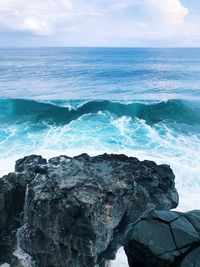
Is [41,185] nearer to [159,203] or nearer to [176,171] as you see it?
[159,203]

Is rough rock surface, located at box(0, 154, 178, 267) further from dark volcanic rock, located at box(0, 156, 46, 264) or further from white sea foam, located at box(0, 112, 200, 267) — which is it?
white sea foam, located at box(0, 112, 200, 267)

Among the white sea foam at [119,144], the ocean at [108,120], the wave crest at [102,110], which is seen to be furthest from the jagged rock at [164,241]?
the wave crest at [102,110]

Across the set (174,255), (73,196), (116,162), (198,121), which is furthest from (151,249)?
(198,121)

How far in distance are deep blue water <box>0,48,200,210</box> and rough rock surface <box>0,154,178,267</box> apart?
4.02 m

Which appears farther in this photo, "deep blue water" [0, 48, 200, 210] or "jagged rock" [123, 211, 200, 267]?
"deep blue water" [0, 48, 200, 210]

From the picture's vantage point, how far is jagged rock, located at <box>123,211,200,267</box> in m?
5.47

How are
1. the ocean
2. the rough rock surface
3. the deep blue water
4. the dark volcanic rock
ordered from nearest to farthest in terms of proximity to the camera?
the rough rock surface, the dark volcanic rock, the ocean, the deep blue water

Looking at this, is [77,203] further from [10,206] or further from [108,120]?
[108,120]

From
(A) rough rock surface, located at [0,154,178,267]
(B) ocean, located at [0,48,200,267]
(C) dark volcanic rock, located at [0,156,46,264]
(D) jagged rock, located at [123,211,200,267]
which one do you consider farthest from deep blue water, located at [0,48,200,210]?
(D) jagged rock, located at [123,211,200,267]

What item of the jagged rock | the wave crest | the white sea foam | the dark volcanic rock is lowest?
the wave crest

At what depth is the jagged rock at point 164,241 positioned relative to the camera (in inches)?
215

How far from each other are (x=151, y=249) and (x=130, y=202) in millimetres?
5515

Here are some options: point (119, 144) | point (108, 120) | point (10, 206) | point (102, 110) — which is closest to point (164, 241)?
point (10, 206)

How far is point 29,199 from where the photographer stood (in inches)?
423
